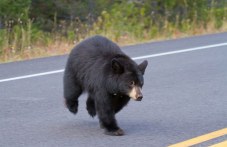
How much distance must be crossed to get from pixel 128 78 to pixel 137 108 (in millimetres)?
1961

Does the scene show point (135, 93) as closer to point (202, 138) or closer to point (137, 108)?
point (202, 138)

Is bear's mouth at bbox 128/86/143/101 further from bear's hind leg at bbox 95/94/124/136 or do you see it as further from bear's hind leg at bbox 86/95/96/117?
bear's hind leg at bbox 86/95/96/117

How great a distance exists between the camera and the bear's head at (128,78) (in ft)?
20.9

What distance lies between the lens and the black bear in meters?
6.43

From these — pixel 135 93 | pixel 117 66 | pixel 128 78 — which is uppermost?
pixel 117 66

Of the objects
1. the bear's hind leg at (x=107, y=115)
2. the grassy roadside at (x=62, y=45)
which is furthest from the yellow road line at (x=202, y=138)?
the grassy roadside at (x=62, y=45)

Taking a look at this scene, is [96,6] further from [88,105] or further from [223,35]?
[88,105]

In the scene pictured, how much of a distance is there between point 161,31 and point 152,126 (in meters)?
10.4

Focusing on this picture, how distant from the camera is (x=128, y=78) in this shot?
21.0 ft

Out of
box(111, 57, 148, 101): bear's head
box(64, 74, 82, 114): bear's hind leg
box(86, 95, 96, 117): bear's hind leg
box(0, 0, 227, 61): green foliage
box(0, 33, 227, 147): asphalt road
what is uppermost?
box(111, 57, 148, 101): bear's head

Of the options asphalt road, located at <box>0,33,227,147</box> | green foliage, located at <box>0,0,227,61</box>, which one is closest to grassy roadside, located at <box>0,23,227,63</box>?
green foliage, located at <box>0,0,227,61</box>

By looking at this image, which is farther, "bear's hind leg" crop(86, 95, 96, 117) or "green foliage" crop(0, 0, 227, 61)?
"green foliage" crop(0, 0, 227, 61)

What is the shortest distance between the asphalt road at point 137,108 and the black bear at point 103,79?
0.83 ft

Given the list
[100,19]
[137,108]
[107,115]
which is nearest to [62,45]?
[100,19]
